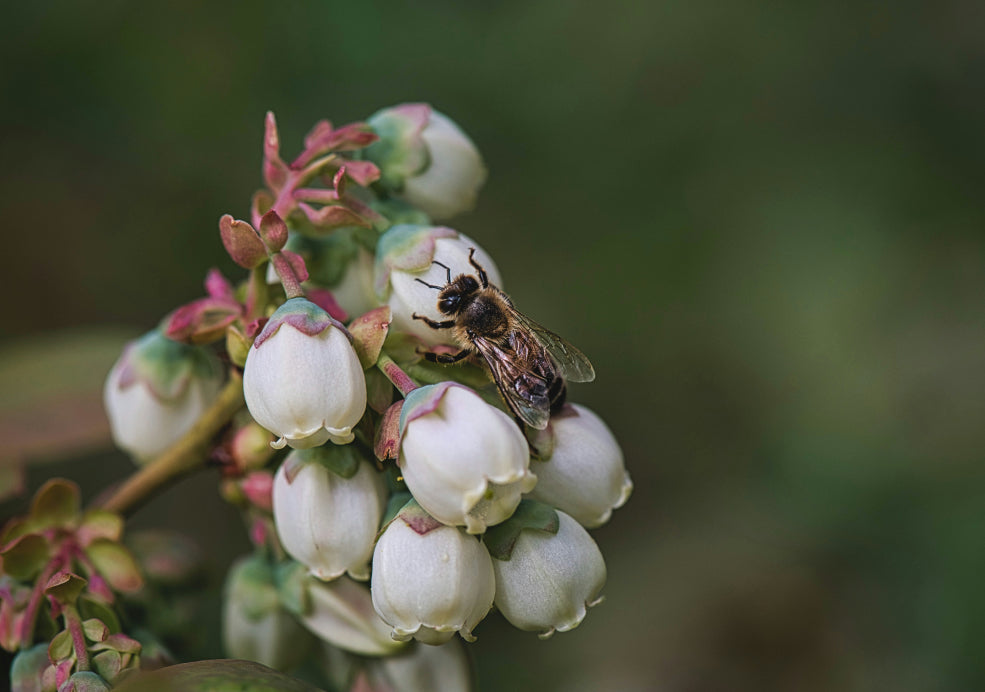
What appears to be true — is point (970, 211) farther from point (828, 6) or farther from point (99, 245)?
point (99, 245)

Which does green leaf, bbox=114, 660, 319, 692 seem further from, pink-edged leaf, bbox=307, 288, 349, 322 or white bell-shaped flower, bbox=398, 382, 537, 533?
pink-edged leaf, bbox=307, 288, 349, 322


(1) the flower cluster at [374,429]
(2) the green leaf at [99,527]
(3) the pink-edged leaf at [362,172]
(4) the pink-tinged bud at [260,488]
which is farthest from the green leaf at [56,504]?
(3) the pink-edged leaf at [362,172]

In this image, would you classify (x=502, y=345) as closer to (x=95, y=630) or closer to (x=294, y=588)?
(x=294, y=588)

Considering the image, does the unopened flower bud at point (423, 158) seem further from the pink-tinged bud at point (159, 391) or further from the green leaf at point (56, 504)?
the green leaf at point (56, 504)

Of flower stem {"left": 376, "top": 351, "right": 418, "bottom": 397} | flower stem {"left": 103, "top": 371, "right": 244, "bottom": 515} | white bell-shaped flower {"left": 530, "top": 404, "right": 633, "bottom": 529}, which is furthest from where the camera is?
flower stem {"left": 103, "top": 371, "right": 244, "bottom": 515}

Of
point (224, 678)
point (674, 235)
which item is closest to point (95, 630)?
point (224, 678)

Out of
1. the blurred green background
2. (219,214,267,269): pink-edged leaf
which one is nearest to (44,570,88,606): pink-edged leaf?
(219,214,267,269): pink-edged leaf

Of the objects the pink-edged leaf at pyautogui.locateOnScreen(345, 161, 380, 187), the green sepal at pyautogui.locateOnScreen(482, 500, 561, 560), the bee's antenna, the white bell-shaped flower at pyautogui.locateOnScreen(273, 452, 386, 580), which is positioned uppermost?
the pink-edged leaf at pyautogui.locateOnScreen(345, 161, 380, 187)
